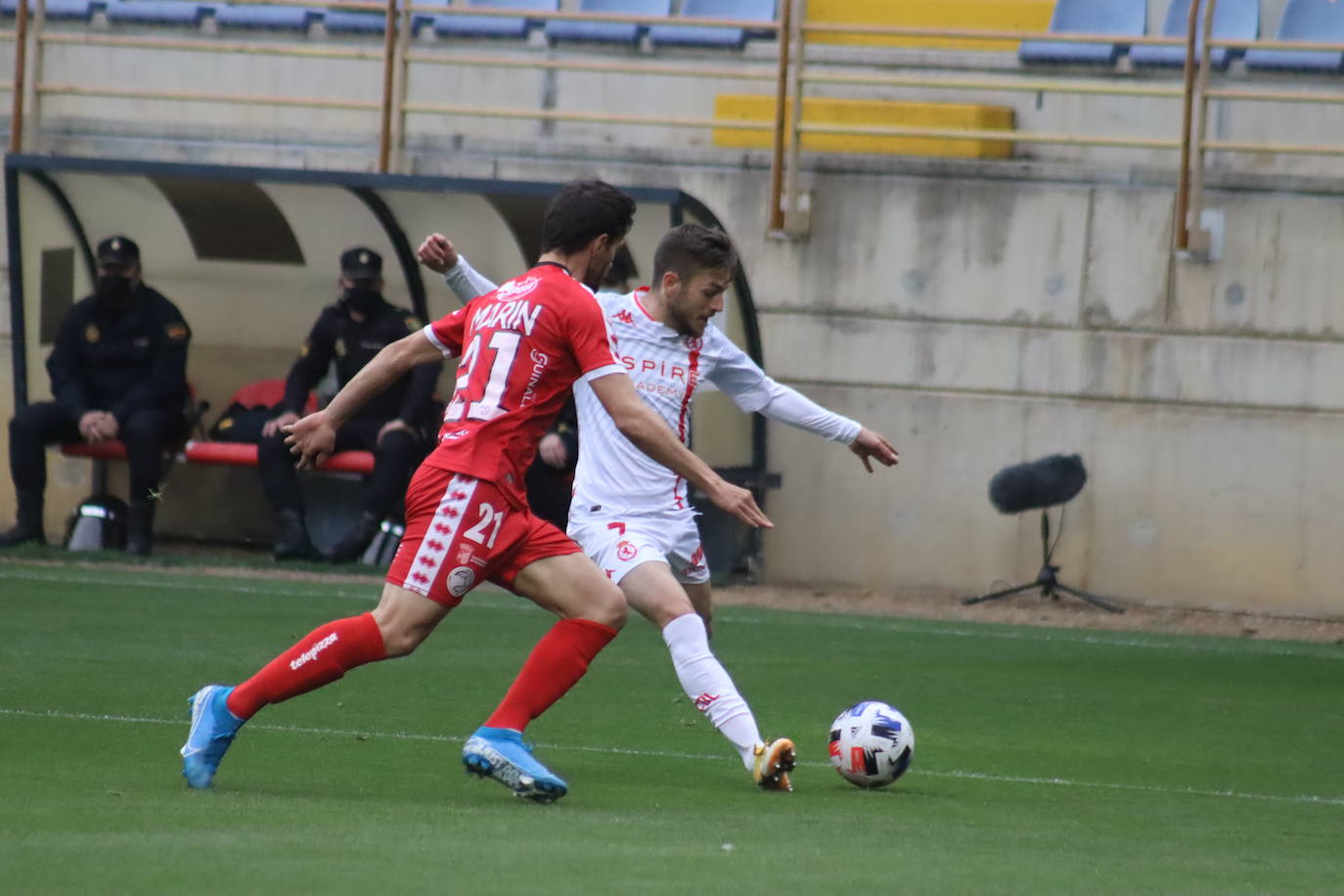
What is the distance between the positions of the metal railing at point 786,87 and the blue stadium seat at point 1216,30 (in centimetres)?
18

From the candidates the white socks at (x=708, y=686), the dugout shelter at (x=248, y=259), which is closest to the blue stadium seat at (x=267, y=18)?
the dugout shelter at (x=248, y=259)

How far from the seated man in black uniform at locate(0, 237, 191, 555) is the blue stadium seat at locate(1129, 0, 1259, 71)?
7.02 metres

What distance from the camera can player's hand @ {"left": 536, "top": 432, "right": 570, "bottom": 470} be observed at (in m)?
13.3

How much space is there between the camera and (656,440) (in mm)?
5883

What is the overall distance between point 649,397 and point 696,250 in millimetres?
706

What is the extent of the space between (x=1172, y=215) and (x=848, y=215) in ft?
7.08

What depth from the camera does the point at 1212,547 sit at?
1386 cm

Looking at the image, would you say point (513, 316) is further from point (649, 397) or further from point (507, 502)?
point (649, 397)

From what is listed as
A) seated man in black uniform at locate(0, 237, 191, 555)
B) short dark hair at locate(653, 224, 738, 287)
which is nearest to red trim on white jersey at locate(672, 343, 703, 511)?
short dark hair at locate(653, 224, 738, 287)

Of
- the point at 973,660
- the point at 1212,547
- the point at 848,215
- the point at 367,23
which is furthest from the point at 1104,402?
the point at 367,23

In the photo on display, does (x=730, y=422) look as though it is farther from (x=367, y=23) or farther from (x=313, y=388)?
(x=367, y=23)

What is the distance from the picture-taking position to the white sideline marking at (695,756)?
686 cm

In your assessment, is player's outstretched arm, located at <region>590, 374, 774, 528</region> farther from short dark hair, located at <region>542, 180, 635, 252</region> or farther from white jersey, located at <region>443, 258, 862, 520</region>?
white jersey, located at <region>443, 258, 862, 520</region>

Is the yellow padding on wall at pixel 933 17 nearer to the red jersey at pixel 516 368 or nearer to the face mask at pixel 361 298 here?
the face mask at pixel 361 298
